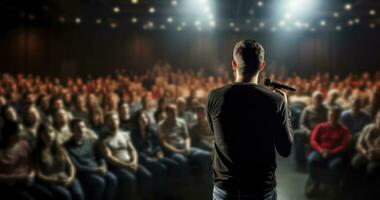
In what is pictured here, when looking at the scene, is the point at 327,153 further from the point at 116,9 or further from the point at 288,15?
the point at 116,9

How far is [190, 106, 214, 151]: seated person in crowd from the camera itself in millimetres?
5023

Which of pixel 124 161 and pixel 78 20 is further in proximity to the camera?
pixel 78 20

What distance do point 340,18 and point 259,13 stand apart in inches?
132

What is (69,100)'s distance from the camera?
700cm

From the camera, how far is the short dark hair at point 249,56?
148cm

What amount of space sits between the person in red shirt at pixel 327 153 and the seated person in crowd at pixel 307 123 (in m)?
0.58

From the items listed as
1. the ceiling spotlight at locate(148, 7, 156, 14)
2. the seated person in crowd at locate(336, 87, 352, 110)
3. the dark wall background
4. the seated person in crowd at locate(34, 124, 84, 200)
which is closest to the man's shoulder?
the seated person in crowd at locate(34, 124, 84, 200)

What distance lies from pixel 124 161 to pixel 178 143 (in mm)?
843

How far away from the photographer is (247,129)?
4.69 feet

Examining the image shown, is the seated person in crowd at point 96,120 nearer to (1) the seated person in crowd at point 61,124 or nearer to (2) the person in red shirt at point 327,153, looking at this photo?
(1) the seated person in crowd at point 61,124

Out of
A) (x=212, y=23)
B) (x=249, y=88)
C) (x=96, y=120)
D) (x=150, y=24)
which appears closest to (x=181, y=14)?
(x=212, y=23)

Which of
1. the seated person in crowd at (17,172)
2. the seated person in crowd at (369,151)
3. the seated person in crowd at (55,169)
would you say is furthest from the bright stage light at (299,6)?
the seated person in crowd at (17,172)

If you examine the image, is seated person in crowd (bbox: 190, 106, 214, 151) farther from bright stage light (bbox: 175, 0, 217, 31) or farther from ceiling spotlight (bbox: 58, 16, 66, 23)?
ceiling spotlight (bbox: 58, 16, 66, 23)

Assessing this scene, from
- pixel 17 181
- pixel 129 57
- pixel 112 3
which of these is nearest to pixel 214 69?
pixel 129 57
